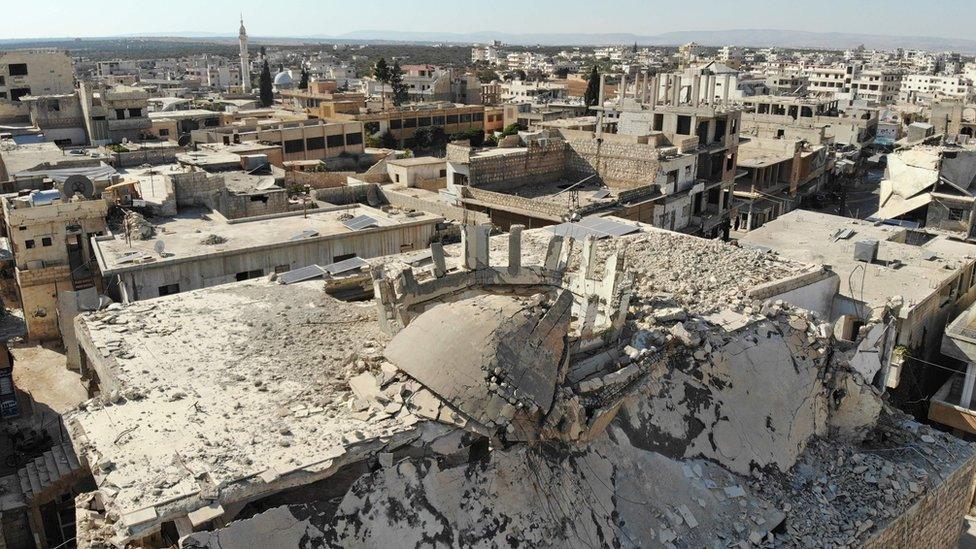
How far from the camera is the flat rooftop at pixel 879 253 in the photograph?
19.3 metres

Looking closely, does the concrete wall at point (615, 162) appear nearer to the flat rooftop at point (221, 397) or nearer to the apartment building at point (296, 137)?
the flat rooftop at point (221, 397)

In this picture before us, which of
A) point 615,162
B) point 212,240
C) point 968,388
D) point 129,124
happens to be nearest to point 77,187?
point 212,240

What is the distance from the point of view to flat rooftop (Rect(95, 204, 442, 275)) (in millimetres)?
18203

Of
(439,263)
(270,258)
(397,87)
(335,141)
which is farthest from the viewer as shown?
(397,87)

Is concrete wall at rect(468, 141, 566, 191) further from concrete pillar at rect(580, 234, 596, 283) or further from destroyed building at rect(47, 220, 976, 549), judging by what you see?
concrete pillar at rect(580, 234, 596, 283)

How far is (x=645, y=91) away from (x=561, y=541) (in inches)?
1254

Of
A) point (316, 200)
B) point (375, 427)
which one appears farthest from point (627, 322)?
point (316, 200)

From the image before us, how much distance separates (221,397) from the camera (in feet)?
33.7

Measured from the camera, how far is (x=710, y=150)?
32625 mm

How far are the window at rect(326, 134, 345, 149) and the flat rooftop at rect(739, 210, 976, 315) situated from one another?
28.8 m

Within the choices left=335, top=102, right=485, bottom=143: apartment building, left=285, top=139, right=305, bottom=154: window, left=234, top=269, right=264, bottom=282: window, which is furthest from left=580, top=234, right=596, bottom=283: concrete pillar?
left=335, top=102, right=485, bottom=143: apartment building

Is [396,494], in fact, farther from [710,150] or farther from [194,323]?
[710,150]

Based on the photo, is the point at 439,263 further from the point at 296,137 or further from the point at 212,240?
the point at 296,137

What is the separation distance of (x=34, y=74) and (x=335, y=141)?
22608mm
